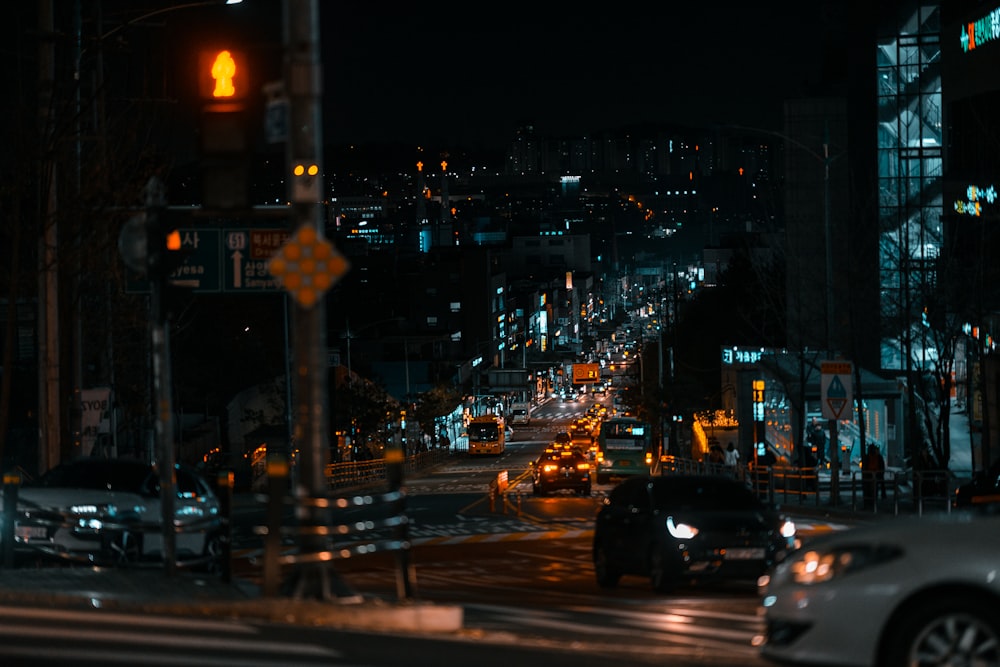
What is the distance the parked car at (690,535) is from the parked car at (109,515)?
17.1ft

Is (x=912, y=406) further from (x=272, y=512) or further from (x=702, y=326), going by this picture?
(x=702, y=326)

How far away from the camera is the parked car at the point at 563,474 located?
160 feet

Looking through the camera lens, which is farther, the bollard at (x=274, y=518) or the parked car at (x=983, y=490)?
the parked car at (x=983, y=490)

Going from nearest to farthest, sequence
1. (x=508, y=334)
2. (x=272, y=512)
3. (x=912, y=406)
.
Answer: (x=272, y=512) < (x=912, y=406) < (x=508, y=334)

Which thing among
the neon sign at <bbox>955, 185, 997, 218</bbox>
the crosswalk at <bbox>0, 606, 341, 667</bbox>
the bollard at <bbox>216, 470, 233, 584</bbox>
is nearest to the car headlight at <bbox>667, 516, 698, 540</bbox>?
the bollard at <bbox>216, 470, 233, 584</bbox>

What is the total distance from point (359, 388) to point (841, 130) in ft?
96.1

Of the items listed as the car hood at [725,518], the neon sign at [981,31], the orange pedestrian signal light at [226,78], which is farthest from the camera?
the neon sign at [981,31]

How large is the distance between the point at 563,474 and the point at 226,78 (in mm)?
37156

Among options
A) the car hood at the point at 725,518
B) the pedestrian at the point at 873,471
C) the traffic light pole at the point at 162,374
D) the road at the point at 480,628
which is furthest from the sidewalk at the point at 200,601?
the pedestrian at the point at 873,471

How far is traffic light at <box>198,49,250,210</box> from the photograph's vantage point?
41.5 ft

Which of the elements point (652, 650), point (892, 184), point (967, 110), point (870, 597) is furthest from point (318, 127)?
point (892, 184)

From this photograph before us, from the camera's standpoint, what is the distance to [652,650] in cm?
1027

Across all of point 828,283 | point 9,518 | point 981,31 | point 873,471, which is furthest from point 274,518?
point 981,31

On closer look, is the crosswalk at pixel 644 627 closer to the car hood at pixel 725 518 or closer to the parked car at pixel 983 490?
the car hood at pixel 725 518
